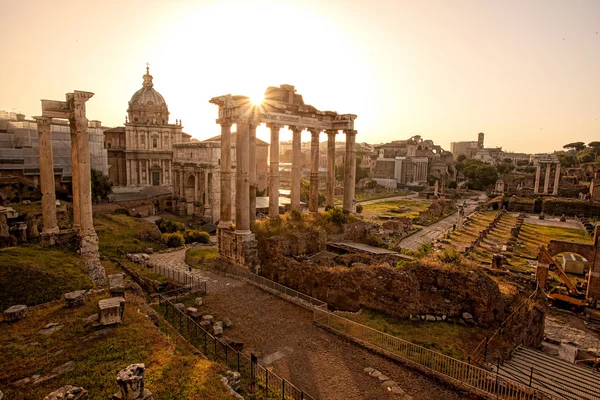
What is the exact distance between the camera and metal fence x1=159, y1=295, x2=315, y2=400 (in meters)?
9.10

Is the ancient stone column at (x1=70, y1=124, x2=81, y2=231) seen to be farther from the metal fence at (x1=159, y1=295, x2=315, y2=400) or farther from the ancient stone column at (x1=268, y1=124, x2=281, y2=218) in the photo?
the ancient stone column at (x1=268, y1=124, x2=281, y2=218)

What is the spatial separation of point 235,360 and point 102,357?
3.54 meters

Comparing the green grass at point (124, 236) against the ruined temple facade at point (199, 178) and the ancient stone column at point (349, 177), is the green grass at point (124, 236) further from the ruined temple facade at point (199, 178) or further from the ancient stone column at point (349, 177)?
the ancient stone column at point (349, 177)

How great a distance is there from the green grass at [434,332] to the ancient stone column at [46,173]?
665 inches

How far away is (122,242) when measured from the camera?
26.4 meters

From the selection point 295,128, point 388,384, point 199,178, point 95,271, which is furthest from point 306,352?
point 199,178

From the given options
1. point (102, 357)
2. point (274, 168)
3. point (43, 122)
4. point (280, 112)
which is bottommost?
point (102, 357)

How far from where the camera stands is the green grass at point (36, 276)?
43.6 feet

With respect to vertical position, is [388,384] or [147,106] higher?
[147,106]

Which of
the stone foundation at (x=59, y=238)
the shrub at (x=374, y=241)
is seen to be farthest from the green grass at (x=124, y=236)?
the shrub at (x=374, y=241)

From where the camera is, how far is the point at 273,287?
16500 millimetres

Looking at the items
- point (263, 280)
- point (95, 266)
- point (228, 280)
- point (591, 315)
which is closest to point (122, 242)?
point (95, 266)

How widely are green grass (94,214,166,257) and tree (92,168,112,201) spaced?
20.2 feet

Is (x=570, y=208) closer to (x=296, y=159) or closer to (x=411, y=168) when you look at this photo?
(x=411, y=168)
